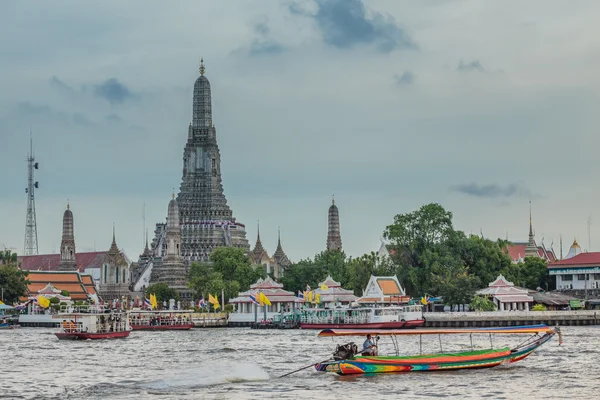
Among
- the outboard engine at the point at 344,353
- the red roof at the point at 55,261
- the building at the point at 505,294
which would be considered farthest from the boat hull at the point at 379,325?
the red roof at the point at 55,261

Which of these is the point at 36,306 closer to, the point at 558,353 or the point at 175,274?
the point at 175,274

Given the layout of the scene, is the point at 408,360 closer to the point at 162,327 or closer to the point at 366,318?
the point at 366,318

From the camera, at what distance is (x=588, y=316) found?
316 ft

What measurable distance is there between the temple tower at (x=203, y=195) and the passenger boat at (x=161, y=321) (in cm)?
4585

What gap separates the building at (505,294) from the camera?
342 feet

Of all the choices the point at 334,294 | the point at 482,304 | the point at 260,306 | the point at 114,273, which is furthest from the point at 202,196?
the point at 482,304

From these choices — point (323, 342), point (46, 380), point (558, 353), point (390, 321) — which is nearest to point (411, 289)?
point (390, 321)

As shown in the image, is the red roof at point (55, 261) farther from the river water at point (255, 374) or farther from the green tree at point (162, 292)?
the river water at point (255, 374)

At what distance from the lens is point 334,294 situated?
111 m

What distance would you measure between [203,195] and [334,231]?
60.8ft

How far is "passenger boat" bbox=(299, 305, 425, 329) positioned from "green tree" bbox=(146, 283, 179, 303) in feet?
131

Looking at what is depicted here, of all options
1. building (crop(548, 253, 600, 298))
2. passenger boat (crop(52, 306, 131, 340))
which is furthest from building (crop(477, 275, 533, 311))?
passenger boat (crop(52, 306, 131, 340))

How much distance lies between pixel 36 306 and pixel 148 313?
21.7 metres

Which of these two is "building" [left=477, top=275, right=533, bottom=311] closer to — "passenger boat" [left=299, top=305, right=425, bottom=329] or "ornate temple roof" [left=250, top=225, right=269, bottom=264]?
"passenger boat" [left=299, top=305, right=425, bottom=329]
